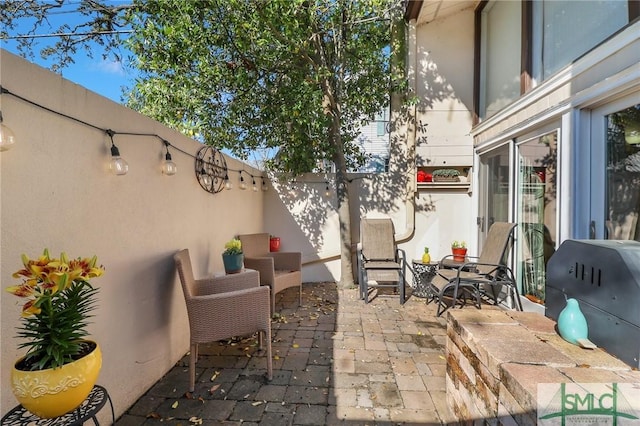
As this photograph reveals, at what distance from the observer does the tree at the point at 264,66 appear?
351 cm

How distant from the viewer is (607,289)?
129cm

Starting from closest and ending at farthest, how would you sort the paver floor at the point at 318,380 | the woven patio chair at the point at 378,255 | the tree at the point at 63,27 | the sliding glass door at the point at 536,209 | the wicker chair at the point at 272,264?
the paver floor at the point at 318,380 < the sliding glass door at the point at 536,209 < the wicker chair at the point at 272,264 < the woven patio chair at the point at 378,255 < the tree at the point at 63,27

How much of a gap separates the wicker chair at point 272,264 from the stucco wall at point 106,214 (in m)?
0.76

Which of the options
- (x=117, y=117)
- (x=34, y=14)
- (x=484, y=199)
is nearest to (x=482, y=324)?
(x=117, y=117)

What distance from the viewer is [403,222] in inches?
199

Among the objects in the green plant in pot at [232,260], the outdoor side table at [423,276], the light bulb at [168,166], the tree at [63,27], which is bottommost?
the outdoor side table at [423,276]

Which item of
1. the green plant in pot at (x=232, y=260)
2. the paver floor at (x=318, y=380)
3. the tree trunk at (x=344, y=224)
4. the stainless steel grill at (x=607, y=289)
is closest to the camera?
the stainless steel grill at (x=607, y=289)

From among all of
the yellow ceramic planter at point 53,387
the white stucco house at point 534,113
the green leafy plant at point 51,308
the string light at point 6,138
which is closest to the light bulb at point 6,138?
the string light at point 6,138

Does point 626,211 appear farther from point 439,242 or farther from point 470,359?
point 439,242

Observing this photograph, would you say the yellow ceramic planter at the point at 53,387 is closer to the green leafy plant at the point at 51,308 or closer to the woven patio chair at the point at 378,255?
the green leafy plant at the point at 51,308

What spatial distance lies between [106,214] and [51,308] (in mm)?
805

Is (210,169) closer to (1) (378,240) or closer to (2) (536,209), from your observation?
(1) (378,240)

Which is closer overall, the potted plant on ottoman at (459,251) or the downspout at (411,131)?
the potted plant on ottoman at (459,251)

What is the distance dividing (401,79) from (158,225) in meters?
4.01
